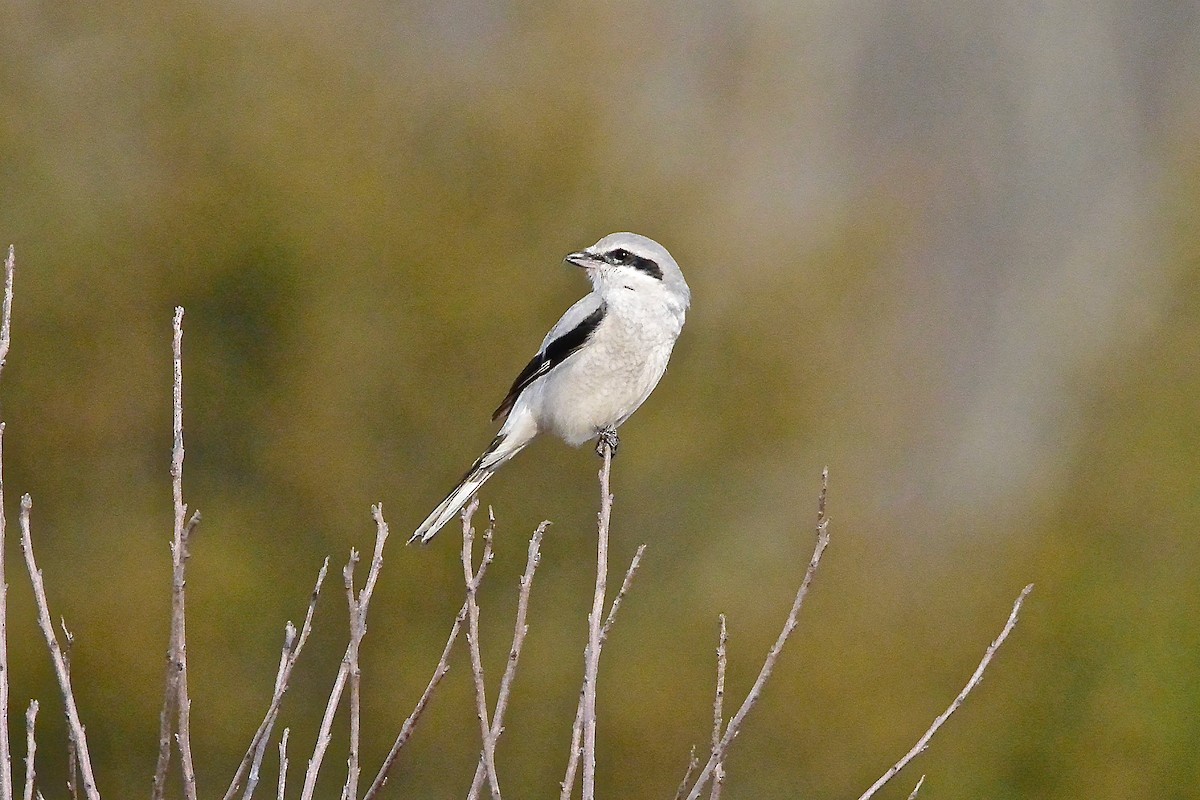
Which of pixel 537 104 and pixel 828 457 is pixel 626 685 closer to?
pixel 828 457

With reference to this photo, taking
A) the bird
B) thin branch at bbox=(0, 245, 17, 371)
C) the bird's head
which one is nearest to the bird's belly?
the bird

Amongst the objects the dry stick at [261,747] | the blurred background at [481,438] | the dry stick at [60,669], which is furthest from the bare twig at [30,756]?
the blurred background at [481,438]

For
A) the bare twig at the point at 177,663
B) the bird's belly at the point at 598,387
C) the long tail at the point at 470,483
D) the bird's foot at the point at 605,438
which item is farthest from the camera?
the bird's foot at the point at 605,438

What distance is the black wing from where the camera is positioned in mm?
4527

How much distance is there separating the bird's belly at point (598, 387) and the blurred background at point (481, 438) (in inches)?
262

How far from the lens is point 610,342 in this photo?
176 inches

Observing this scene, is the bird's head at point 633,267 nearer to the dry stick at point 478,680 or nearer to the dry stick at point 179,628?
the dry stick at point 478,680

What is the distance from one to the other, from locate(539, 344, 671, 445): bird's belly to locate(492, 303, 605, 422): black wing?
37mm

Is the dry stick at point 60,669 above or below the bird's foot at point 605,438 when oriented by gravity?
above

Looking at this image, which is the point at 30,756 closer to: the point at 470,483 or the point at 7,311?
the point at 7,311

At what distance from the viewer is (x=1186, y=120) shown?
14062mm

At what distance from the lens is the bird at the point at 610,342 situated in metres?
4.44

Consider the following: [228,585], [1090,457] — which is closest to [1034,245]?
[1090,457]

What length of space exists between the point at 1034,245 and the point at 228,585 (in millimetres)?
23269
